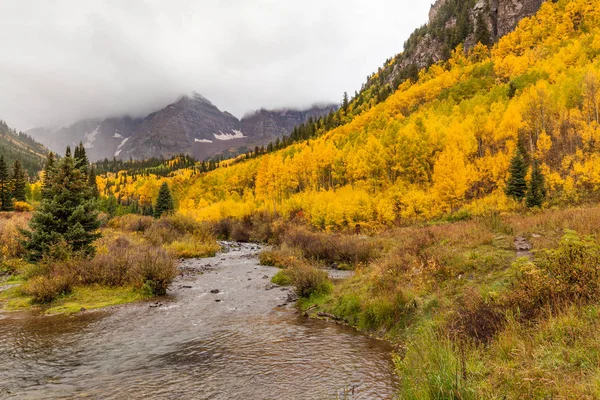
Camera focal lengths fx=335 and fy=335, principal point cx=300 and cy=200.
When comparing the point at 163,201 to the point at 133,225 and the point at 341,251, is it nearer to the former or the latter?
the point at 133,225

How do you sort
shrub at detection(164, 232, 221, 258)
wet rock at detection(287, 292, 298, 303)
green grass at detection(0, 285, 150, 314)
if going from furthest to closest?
shrub at detection(164, 232, 221, 258), wet rock at detection(287, 292, 298, 303), green grass at detection(0, 285, 150, 314)

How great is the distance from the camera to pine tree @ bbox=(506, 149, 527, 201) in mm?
39844

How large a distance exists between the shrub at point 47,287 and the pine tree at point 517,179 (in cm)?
4411

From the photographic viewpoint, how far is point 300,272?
17.0 meters

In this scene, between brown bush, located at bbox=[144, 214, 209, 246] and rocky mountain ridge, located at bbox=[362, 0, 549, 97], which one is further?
rocky mountain ridge, located at bbox=[362, 0, 549, 97]

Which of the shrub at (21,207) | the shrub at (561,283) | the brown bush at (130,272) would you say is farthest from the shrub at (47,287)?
the shrub at (21,207)

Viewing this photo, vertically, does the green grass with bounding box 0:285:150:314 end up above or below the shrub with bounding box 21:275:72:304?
below

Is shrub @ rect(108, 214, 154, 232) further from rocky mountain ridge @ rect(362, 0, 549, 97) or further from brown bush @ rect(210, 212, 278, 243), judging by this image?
rocky mountain ridge @ rect(362, 0, 549, 97)

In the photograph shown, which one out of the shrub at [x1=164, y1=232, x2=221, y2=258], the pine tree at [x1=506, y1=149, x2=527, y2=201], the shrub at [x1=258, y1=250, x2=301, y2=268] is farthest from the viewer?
the pine tree at [x1=506, y1=149, x2=527, y2=201]

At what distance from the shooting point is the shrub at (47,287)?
1611cm

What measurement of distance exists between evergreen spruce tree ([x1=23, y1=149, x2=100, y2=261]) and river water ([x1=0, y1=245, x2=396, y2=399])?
633 centimetres

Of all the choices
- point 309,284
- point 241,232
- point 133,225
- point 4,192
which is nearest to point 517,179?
point 309,284

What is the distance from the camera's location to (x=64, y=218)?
68.6 ft

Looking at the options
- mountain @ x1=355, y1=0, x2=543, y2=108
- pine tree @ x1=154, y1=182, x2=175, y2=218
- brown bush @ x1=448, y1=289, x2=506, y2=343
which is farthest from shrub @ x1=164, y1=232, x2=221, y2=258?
mountain @ x1=355, y1=0, x2=543, y2=108
